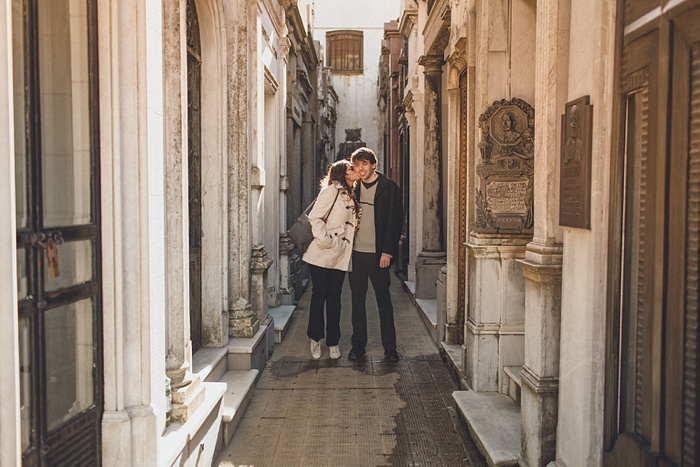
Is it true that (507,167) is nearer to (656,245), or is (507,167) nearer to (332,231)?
(332,231)

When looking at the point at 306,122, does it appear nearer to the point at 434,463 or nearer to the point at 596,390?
the point at 434,463

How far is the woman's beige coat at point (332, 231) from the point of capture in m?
6.96

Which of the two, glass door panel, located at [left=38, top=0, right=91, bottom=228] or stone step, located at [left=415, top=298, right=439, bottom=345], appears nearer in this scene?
glass door panel, located at [left=38, top=0, right=91, bottom=228]

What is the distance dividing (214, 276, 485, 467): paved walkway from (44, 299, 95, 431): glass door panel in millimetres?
1871

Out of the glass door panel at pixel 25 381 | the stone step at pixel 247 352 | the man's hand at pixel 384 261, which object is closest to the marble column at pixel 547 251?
the glass door panel at pixel 25 381

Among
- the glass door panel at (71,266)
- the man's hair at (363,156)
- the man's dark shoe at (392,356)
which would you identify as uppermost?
the man's hair at (363,156)

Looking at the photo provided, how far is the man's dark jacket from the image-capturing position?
7.08m

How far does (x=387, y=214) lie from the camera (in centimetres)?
712

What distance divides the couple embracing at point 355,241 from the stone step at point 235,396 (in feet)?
4.69

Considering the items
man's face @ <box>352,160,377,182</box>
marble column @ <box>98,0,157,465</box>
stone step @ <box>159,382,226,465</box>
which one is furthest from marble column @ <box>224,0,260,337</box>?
marble column @ <box>98,0,157,465</box>

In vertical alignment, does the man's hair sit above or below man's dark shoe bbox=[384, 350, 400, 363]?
above

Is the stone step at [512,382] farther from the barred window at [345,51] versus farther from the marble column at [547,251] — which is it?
the barred window at [345,51]

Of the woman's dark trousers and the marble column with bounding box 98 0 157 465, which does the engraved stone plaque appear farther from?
the marble column with bounding box 98 0 157 465

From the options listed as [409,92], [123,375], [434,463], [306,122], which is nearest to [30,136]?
[123,375]
